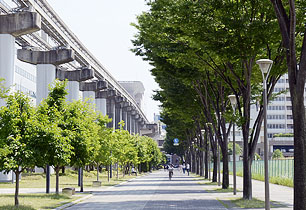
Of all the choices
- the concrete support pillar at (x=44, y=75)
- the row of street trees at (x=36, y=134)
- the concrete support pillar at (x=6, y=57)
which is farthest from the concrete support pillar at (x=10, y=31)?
the row of street trees at (x=36, y=134)

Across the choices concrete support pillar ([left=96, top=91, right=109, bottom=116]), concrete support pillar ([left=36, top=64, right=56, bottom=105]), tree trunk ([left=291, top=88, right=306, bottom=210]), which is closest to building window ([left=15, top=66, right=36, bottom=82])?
concrete support pillar ([left=96, top=91, right=109, bottom=116])

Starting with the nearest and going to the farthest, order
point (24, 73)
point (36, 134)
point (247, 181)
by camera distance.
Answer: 1. point (36, 134)
2. point (247, 181)
3. point (24, 73)

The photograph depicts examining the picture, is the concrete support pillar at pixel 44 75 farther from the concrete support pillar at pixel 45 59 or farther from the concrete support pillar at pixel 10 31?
the concrete support pillar at pixel 10 31

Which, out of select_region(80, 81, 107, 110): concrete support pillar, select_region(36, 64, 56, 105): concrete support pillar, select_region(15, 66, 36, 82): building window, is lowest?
select_region(36, 64, 56, 105): concrete support pillar

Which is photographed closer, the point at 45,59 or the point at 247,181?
the point at 247,181

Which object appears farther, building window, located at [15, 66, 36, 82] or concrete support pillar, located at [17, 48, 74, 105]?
building window, located at [15, 66, 36, 82]

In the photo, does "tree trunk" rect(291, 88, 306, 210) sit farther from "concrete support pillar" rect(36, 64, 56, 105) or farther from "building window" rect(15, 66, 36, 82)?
"building window" rect(15, 66, 36, 82)

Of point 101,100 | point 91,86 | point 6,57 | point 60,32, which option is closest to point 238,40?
point 6,57

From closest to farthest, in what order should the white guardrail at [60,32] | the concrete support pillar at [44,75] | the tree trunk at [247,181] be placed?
the tree trunk at [247,181] < the white guardrail at [60,32] < the concrete support pillar at [44,75]

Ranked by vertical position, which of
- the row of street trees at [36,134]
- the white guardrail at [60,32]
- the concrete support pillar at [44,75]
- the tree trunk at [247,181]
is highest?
the white guardrail at [60,32]

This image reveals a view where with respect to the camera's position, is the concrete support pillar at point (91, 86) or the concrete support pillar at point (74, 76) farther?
the concrete support pillar at point (91, 86)

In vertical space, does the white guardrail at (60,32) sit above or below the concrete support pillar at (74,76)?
above

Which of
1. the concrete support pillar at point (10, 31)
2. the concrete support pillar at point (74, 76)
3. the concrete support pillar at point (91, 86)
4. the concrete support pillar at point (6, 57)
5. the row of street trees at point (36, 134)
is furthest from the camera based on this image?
the concrete support pillar at point (91, 86)

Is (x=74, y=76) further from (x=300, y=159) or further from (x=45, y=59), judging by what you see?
(x=300, y=159)
